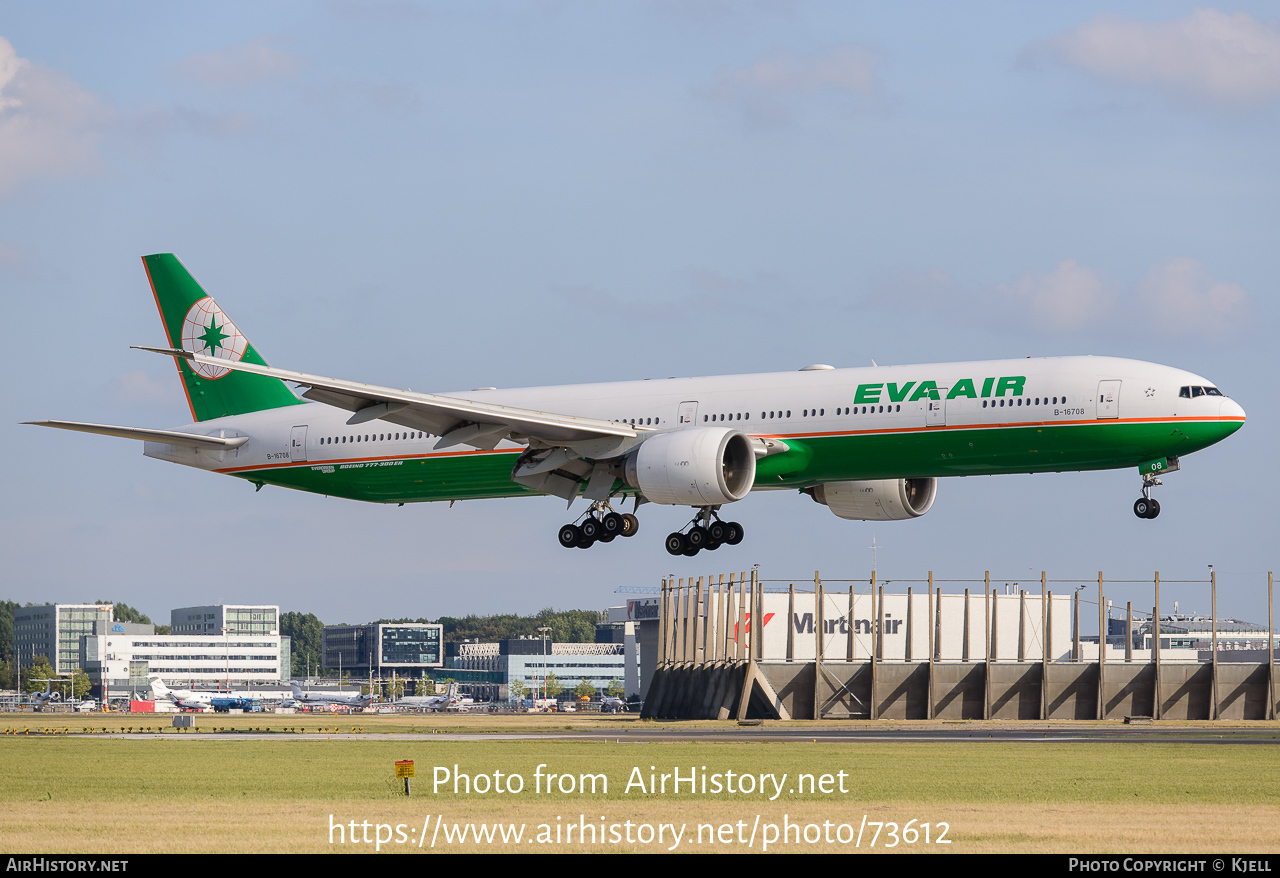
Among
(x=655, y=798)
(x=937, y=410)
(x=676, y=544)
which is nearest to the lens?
(x=655, y=798)

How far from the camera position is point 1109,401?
45594 millimetres

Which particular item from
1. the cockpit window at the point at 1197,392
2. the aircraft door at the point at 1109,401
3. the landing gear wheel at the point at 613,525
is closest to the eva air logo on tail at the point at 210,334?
the landing gear wheel at the point at 613,525

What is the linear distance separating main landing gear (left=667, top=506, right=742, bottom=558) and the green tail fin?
17.4 m

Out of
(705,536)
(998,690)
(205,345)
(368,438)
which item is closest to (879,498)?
(705,536)

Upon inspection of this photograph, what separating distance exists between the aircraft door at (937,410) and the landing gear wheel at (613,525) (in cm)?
1213

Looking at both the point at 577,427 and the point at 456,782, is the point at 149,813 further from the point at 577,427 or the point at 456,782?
the point at 577,427

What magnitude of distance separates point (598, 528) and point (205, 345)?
19840 millimetres

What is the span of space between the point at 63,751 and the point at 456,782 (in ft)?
66.3

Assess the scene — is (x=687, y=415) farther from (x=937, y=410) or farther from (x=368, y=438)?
(x=368, y=438)

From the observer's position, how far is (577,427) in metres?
51.4

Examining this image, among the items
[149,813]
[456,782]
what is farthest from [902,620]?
[149,813]

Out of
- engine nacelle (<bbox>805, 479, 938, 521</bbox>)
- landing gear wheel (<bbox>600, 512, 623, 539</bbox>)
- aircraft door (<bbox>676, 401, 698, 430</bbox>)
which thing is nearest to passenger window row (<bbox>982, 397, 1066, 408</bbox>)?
engine nacelle (<bbox>805, 479, 938, 521</bbox>)

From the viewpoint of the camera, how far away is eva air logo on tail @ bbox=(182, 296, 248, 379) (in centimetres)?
6431

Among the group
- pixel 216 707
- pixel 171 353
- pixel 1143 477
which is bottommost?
pixel 216 707
